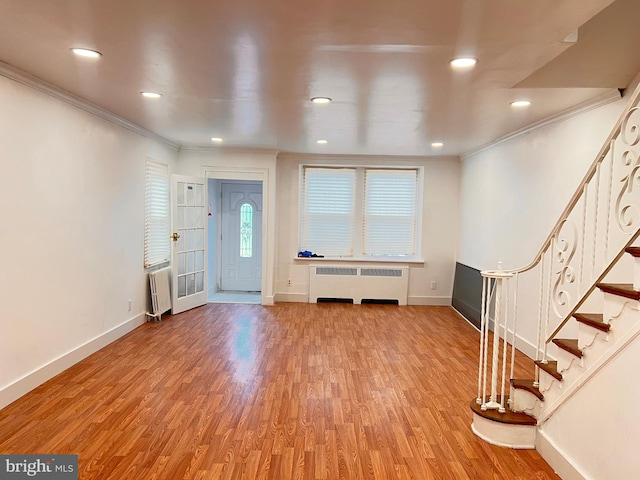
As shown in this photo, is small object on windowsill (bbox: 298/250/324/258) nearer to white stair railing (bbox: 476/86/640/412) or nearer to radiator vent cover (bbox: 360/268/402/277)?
radiator vent cover (bbox: 360/268/402/277)

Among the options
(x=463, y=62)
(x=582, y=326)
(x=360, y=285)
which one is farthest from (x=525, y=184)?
(x=360, y=285)

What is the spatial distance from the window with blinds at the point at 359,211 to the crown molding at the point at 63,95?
2881 millimetres

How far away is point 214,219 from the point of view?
7.83 metres

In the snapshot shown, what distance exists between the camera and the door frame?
21.7ft

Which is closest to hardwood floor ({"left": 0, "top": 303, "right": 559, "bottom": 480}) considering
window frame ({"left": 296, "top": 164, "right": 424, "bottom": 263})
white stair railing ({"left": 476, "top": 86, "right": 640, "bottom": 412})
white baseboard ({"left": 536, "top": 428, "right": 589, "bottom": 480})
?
white baseboard ({"left": 536, "top": 428, "right": 589, "bottom": 480})

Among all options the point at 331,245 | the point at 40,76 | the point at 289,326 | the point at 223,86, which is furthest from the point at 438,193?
the point at 40,76

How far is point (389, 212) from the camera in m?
7.22

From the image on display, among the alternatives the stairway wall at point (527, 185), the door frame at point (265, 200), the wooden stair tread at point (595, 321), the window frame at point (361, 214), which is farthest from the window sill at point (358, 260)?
the wooden stair tread at point (595, 321)

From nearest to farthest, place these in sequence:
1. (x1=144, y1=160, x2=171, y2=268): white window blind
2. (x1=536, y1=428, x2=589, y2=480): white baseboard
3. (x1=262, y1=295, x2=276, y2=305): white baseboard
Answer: (x1=536, y1=428, x2=589, y2=480): white baseboard
(x1=144, y1=160, x2=171, y2=268): white window blind
(x1=262, y1=295, x2=276, y2=305): white baseboard

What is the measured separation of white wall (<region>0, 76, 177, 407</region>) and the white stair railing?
3.36 metres

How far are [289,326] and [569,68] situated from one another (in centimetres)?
407

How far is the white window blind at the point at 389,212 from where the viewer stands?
7.18 m

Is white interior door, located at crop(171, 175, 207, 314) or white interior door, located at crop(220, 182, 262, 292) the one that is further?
white interior door, located at crop(220, 182, 262, 292)

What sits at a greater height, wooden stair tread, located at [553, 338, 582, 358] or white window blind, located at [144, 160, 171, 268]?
white window blind, located at [144, 160, 171, 268]
